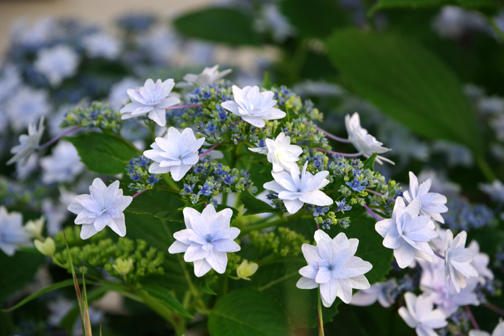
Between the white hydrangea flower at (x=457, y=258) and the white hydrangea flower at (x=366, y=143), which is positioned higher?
the white hydrangea flower at (x=366, y=143)

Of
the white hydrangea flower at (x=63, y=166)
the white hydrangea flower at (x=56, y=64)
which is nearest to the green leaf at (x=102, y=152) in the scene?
the white hydrangea flower at (x=63, y=166)

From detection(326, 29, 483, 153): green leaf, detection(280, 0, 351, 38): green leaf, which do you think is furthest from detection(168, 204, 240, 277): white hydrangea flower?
detection(280, 0, 351, 38): green leaf

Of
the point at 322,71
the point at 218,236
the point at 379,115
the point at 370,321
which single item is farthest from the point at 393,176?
the point at 218,236

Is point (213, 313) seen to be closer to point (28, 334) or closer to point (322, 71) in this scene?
point (28, 334)

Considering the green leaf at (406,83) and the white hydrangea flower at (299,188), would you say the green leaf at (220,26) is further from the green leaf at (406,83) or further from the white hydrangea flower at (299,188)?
the white hydrangea flower at (299,188)

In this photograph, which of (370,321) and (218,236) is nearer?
(218,236)

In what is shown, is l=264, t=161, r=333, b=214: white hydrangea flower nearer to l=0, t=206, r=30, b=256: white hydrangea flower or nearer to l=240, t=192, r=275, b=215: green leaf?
l=240, t=192, r=275, b=215: green leaf
